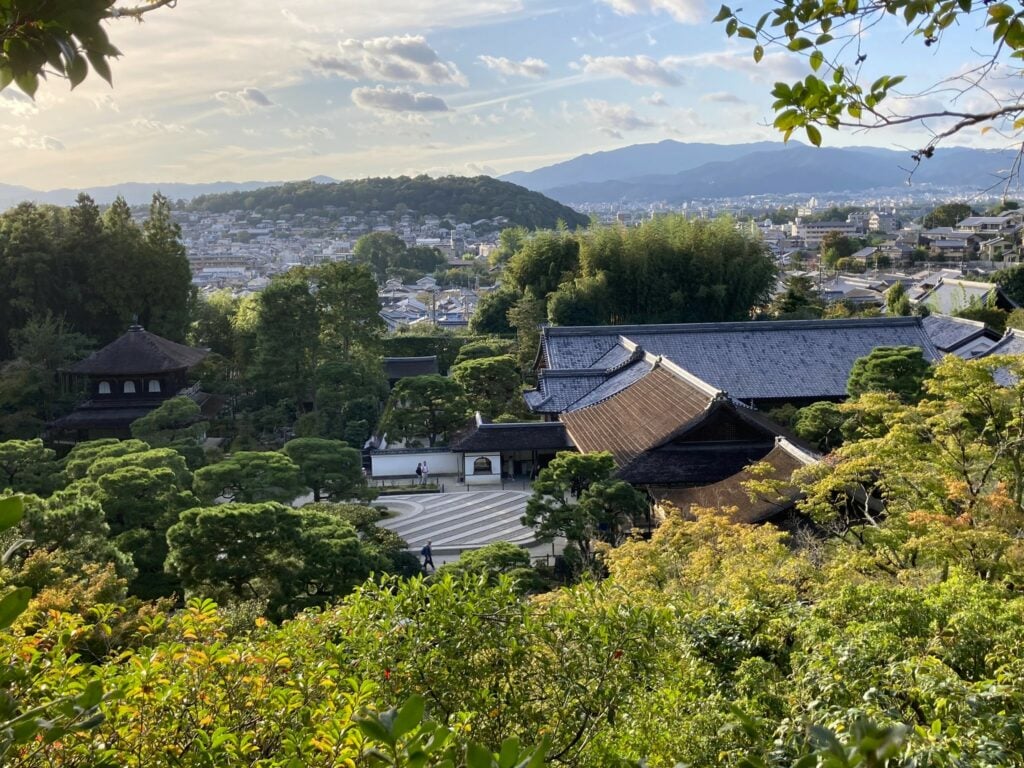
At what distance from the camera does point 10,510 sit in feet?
3.30

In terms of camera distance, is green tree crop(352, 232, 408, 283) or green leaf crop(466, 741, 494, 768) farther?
green tree crop(352, 232, 408, 283)

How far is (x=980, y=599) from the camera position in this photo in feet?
15.7

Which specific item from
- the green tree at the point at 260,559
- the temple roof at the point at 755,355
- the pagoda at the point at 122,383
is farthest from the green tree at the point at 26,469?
the temple roof at the point at 755,355

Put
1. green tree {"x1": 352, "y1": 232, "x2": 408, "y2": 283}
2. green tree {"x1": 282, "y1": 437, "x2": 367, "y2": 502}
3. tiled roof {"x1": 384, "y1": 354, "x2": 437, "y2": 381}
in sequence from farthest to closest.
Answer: green tree {"x1": 352, "y1": 232, "x2": 408, "y2": 283} → tiled roof {"x1": 384, "y1": 354, "x2": 437, "y2": 381} → green tree {"x1": 282, "y1": 437, "x2": 367, "y2": 502}

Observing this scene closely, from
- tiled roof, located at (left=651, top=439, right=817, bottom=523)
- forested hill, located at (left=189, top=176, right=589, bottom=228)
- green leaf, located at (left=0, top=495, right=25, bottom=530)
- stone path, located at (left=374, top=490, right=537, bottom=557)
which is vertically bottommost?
stone path, located at (left=374, top=490, right=537, bottom=557)

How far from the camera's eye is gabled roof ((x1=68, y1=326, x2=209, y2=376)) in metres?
21.8

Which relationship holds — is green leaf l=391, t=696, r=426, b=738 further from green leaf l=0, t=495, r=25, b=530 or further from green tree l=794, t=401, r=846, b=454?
green tree l=794, t=401, r=846, b=454

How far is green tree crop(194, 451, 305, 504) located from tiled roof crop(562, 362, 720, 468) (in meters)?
5.75

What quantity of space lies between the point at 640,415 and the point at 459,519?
4.42 meters

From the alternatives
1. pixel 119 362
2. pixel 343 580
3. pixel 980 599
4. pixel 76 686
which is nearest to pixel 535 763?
pixel 76 686

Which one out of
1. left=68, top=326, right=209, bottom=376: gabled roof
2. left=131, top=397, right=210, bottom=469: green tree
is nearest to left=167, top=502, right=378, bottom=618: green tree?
left=131, top=397, right=210, bottom=469: green tree

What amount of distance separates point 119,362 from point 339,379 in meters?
6.10

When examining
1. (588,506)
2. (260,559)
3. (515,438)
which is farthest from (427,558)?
(515,438)

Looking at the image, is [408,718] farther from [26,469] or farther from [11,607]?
[26,469]
